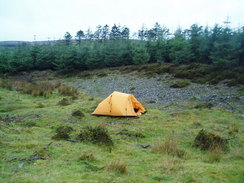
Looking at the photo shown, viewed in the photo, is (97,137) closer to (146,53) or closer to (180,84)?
(180,84)

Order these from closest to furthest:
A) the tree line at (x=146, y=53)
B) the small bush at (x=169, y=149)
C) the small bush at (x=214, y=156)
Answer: the small bush at (x=214, y=156)
the small bush at (x=169, y=149)
the tree line at (x=146, y=53)

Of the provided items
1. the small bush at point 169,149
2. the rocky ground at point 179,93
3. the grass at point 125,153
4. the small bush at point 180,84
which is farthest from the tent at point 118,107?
the small bush at point 180,84

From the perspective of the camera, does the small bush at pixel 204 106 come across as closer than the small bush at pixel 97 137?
No

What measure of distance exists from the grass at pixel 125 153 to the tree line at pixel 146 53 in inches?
658

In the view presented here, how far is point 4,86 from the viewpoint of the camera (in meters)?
26.0

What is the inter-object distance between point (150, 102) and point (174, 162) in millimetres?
12646

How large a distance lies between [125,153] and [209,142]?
128 inches

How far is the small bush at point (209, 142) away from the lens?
801cm

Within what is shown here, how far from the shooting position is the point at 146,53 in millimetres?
41125

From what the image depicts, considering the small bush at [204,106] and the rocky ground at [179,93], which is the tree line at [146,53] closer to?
the rocky ground at [179,93]

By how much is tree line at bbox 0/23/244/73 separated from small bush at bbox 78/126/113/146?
22.1m

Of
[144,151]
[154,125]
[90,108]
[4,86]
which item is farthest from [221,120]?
[4,86]

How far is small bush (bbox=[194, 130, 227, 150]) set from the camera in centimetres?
801

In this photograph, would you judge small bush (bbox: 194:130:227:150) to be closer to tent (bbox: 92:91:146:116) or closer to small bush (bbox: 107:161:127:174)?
small bush (bbox: 107:161:127:174)
